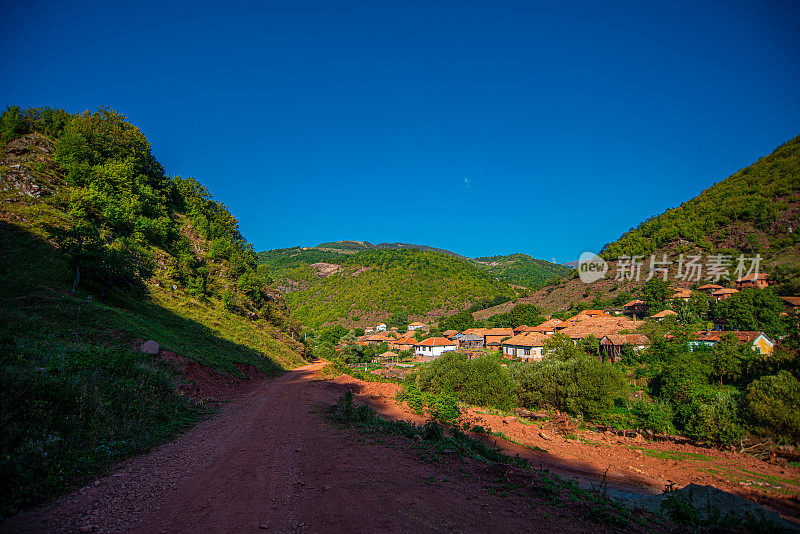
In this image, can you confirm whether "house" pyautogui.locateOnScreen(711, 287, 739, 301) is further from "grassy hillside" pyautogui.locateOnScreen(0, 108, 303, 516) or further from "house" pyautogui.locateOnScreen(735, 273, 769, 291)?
"grassy hillside" pyautogui.locateOnScreen(0, 108, 303, 516)

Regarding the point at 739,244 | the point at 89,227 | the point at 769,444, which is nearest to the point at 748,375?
the point at 769,444

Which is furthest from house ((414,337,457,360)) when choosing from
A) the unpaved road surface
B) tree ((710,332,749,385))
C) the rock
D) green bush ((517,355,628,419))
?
the unpaved road surface

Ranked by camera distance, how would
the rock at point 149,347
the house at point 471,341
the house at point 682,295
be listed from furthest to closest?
1. the house at point 471,341
2. the house at point 682,295
3. the rock at point 149,347

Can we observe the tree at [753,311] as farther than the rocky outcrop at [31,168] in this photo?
Yes

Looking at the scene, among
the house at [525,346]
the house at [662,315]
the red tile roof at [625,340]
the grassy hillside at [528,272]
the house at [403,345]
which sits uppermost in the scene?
the grassy hillside at [528,272]

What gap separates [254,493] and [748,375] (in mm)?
36209

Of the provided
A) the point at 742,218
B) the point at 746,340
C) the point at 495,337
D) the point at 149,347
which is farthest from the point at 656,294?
the point at 149,347

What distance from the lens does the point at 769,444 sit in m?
13.9

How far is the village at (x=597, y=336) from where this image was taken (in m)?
35.9

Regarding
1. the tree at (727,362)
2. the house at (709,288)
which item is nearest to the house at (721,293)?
the house at (709,288)

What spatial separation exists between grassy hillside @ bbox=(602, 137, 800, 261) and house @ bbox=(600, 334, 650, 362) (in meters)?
50.7

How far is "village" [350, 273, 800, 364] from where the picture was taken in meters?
35.9

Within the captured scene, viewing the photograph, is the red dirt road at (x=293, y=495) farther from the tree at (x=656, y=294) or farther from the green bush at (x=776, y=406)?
the tree at (x=656, y=294)

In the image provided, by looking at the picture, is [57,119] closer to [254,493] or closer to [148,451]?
[148,451]
